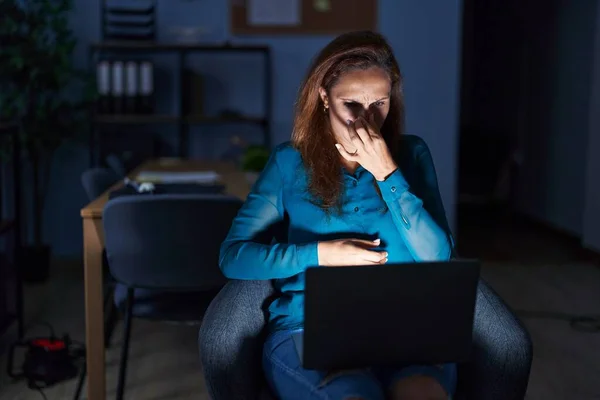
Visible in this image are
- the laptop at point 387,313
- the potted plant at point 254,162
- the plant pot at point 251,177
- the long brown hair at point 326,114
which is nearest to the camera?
the laptop at point 387,313

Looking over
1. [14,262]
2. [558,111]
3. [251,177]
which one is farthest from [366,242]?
[558,111]

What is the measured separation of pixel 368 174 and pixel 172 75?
3.42 metres

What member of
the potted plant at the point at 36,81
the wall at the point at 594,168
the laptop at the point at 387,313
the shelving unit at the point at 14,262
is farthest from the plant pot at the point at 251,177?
the wall at the point at 594,168

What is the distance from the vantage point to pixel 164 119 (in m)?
4.48

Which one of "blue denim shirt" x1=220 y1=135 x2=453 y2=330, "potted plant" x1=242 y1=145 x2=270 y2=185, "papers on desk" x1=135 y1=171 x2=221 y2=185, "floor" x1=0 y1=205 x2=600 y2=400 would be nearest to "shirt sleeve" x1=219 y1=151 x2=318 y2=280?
"blue denim shirt" x1=220 y1=135 x2=453 y2=330

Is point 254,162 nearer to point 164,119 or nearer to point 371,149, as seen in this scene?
point 164,119

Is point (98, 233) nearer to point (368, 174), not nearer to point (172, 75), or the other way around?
point (368, 174)

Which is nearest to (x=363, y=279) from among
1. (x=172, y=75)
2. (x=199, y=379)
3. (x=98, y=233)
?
(x=98, y=233)

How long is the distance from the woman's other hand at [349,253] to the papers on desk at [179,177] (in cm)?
163

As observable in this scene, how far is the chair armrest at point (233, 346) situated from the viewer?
1.57 metres

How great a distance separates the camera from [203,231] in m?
2.26

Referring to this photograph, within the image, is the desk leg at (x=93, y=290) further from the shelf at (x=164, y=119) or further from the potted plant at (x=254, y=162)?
the shelf at (x=164, y=119)

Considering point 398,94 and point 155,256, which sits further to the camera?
point 155,256

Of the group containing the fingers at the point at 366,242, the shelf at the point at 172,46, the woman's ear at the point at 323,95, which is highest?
the shelf at the point at 172,46
